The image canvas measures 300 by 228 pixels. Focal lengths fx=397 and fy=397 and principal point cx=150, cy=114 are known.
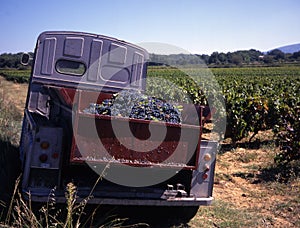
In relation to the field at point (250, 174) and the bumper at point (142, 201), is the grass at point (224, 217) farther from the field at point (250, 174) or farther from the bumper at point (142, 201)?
the bumper at point (142, 201)

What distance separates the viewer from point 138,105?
4.63 m

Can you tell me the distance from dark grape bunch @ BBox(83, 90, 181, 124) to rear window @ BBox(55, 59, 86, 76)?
6.05 ft

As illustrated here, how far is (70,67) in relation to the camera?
21.5ft

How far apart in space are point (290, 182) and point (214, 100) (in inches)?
258

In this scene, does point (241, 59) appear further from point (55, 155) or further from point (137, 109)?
point (55, 155)

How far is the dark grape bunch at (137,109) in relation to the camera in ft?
14.6

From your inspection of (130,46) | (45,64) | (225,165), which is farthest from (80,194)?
(225,165)

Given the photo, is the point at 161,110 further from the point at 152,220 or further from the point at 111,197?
the point at 152,220

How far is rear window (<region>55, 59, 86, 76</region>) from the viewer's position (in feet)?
21.4

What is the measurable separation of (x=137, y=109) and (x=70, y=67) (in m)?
2.41

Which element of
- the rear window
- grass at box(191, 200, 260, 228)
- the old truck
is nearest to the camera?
the old truck

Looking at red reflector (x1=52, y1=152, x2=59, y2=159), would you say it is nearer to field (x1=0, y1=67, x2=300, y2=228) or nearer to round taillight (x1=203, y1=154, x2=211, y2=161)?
round taillight (x1=203, y1=154, x2=211, y2=161)

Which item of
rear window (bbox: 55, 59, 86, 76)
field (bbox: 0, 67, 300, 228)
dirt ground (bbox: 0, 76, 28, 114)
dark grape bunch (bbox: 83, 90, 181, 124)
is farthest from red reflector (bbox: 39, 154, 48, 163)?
dirt ground (bbox: 0, 76, 28, 114)

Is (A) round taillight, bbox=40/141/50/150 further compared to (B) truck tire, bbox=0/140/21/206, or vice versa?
(B) truck tire, bbox=0/140/21/206
